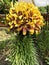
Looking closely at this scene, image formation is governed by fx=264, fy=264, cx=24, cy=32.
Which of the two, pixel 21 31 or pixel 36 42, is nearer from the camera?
pixel 21 31

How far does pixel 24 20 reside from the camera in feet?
10.8

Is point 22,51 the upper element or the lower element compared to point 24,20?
lower

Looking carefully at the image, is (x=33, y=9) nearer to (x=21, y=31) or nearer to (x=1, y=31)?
(x=21, y=31)

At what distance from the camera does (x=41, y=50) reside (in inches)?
173

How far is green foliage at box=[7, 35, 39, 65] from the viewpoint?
349cm

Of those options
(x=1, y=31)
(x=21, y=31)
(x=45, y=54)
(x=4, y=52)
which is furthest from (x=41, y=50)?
(x=1, y=31)

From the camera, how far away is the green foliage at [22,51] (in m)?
3.49

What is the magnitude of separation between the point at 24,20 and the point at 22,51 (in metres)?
0.46

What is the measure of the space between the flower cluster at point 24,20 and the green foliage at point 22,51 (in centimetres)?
20

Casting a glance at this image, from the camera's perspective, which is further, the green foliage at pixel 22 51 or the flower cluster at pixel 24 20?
the green foliage at pixel 22 51

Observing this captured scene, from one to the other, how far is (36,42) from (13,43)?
0.97m

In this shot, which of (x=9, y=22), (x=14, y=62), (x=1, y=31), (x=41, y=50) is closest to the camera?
(x=9, y=22)

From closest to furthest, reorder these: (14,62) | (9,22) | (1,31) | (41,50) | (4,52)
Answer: (9,22) → (14,62) → (41,50) → (4,52) → (1,31)

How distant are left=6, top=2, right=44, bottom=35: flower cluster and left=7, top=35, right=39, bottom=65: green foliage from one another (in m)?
0.20
